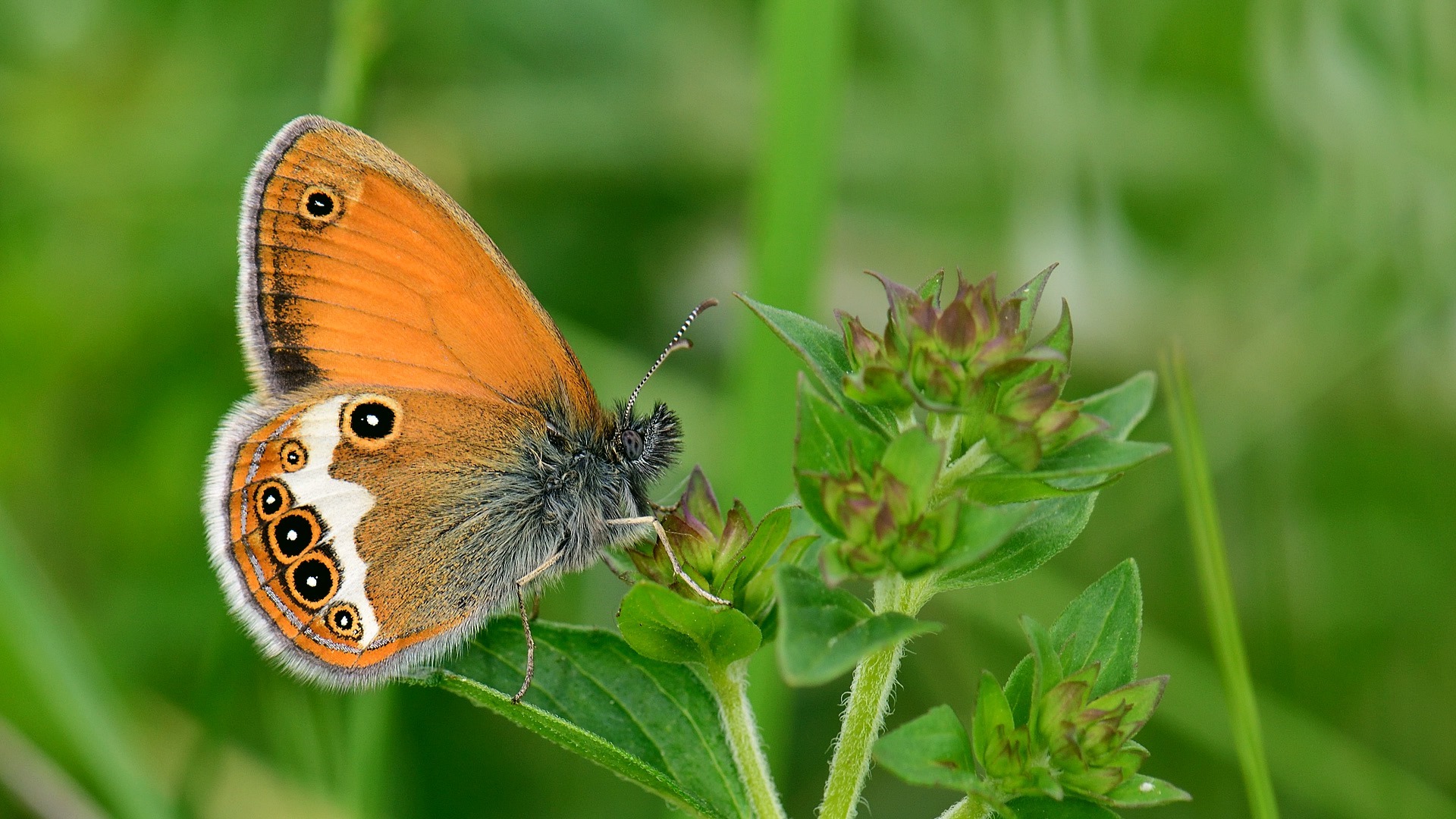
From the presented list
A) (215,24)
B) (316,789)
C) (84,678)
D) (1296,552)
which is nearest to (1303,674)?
(1296,552)

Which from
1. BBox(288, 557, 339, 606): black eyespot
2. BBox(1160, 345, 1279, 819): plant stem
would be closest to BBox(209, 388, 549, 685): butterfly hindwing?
BBox(288, 557, 339, 606): black eyespot

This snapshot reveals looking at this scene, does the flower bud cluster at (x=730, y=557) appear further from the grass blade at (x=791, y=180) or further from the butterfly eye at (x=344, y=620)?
the grass blade at (x=791, y=180)

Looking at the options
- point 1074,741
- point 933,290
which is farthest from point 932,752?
point 933,290

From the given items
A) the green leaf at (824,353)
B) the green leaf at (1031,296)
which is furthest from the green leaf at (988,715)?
the green leaf at (1031,296)

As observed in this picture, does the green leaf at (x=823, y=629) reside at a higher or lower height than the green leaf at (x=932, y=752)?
higher

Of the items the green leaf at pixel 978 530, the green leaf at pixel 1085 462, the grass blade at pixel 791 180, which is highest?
the grass blade at pixel 791 180

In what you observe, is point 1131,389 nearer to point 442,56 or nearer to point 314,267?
point 314,267

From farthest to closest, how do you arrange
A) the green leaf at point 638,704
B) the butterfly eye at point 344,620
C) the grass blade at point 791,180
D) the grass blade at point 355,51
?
the grass blade at point 791,180, the grass blade at point 355,51, the butterfly eye at point 344,620, the green leaf at point 638,704
